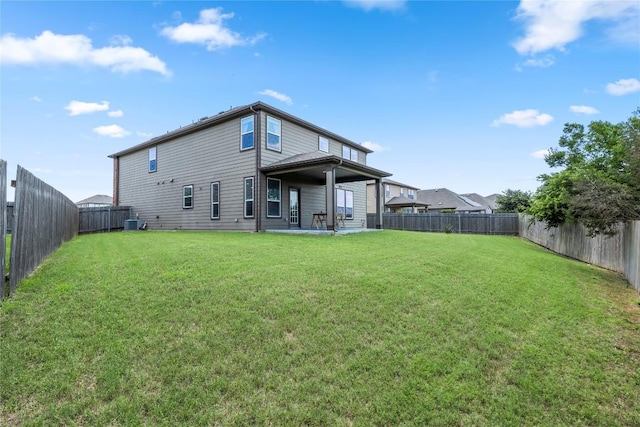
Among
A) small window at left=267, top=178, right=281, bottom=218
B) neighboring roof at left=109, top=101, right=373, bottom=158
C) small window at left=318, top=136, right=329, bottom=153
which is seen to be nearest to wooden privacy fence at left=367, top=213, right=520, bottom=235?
neighboring roof at left=109, top=101, right=373, bottom=158

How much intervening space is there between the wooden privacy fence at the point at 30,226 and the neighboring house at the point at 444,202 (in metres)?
38.8

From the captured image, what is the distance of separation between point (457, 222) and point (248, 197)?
→ 17192 mm

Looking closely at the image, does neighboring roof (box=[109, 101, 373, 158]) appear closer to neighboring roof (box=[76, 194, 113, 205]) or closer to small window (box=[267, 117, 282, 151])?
small window (box=[267, 117, 282, 151])

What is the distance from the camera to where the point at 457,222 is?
24.7 m

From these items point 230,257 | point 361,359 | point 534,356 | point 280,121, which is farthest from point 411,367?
point 280,121

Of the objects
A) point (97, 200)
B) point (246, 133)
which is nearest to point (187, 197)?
point (246, 133)

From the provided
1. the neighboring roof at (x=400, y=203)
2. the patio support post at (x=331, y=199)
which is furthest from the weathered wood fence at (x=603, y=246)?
the neighboring roof at (x=400, y=203)

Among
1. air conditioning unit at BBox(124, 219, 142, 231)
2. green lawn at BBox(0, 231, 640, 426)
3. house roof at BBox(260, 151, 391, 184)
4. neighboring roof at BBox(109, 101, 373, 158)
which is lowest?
green lawn at BBox(0, 231, 640, 426)

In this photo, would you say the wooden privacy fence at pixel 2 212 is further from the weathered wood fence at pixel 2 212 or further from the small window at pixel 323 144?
the small window at pixel 323 144

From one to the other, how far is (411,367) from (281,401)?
135 cm

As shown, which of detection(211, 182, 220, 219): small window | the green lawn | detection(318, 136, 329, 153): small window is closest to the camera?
the green lawn

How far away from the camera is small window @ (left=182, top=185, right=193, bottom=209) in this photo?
54.6ft

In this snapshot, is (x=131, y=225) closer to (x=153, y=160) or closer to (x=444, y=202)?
(x=153, y=160)

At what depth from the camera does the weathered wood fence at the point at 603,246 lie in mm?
8023
